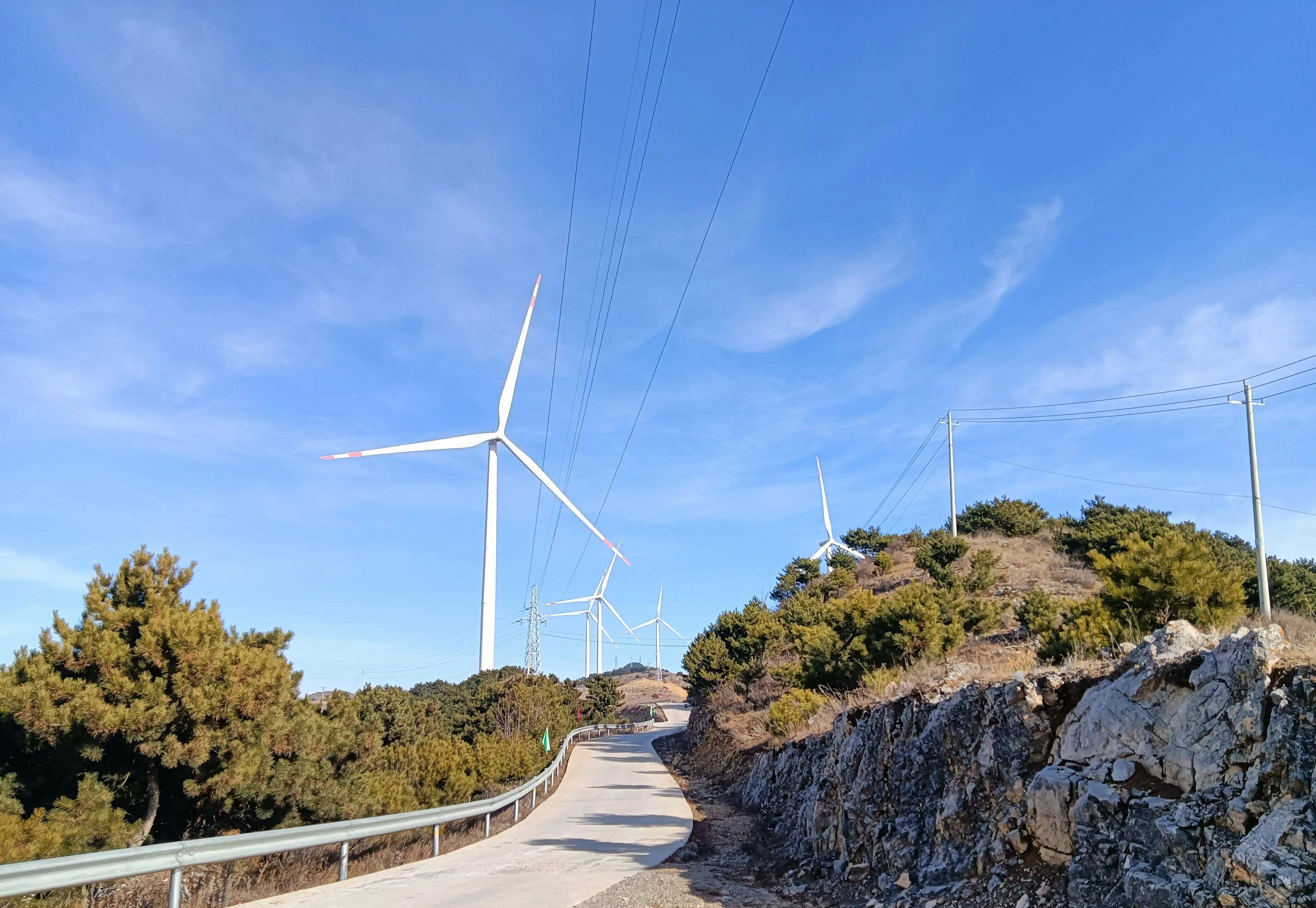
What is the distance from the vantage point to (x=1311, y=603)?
80.9 feet

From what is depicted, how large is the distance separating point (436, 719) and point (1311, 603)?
1315 inches

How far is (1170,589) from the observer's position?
15.5 meters

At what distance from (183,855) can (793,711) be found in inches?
679

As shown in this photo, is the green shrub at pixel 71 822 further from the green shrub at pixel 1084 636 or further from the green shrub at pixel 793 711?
the green shrub at pixel 1084 636

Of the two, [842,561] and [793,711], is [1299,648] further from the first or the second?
[842,561]

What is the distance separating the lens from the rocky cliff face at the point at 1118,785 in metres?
6.24

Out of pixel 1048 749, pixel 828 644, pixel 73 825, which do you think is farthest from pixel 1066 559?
pixel 73 825

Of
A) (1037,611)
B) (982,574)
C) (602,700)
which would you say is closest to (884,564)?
(982,574)

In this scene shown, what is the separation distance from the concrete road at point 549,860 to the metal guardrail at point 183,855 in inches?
24.2

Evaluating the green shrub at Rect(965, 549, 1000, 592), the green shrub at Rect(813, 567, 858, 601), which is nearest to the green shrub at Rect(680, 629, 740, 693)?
the green shrub at Rect(813, 567, 858, 601)

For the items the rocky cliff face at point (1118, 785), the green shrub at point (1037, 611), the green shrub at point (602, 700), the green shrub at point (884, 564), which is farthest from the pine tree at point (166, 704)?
the green shrub at point (602, 700)

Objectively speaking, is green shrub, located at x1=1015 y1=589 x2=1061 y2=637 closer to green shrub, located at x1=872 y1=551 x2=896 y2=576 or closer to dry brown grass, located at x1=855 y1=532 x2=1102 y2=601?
dry brown grass, located at x1=855 y1=532 x2=1102 y2=601

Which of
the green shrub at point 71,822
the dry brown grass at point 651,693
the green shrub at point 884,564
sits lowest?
the dry brown grass at point 651,693

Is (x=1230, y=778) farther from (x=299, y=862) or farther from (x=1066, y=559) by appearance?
(x=1066, y=559)
